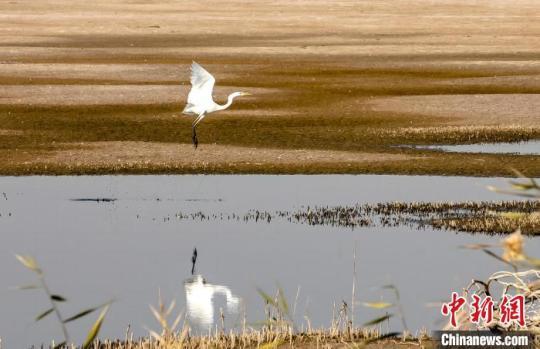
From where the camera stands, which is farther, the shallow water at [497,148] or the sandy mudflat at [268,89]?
the shallow water at [497,148]

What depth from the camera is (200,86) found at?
955 inches

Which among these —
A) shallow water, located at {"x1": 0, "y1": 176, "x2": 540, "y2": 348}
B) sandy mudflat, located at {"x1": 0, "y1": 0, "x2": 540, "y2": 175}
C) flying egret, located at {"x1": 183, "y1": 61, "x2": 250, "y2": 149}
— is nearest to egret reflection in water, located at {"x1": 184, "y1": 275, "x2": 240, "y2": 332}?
shallow water, located at {"x1": 0, "y1": 176, "x2": 540, "y2": 348}

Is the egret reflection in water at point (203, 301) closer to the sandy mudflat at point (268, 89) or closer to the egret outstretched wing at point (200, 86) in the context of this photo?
the egret outstretched wing at point (200, 86)

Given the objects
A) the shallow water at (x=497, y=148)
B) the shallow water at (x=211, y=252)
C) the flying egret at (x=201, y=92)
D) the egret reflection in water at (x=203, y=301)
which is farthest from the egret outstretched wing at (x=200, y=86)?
the egret reflection in water at (x=203, y=301)

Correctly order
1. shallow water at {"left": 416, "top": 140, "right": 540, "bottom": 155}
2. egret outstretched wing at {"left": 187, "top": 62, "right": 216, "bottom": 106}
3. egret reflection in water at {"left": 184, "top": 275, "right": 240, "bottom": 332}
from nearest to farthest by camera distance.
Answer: egret reflection in water at {"left": 184, "top": 275, "right": 240, "bottom": 332}, egret outstretched wing at {"left": 187, "top": 62, "right": 216, "bottom": 106}, shallow water at {"left": 416, "top": 140, "right": 540, "bottom": 155}

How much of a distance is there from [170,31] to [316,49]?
61.3 ft

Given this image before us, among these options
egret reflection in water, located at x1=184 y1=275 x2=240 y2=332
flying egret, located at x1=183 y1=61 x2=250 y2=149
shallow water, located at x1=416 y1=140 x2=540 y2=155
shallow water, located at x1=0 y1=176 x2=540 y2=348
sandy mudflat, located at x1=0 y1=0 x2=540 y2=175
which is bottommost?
→ egret reflection in water, located at x1=184 y1=275 x2=240 y2=332

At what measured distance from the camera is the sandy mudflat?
95.0 feet

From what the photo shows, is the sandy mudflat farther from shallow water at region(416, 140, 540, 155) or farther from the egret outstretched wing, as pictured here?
the egret outstretched wing

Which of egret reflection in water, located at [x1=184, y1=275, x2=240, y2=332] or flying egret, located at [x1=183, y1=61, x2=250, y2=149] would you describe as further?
flying egret, located at [x1=183, y1=61, x2=250, y2=149]

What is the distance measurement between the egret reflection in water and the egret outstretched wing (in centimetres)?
809

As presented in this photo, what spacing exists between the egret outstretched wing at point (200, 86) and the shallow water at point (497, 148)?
25.3 ft

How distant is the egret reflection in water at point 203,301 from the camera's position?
1350cm

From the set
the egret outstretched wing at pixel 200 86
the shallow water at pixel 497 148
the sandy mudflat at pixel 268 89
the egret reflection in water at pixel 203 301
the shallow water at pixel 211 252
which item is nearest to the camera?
the egret reflection in water at pixel 203 301
